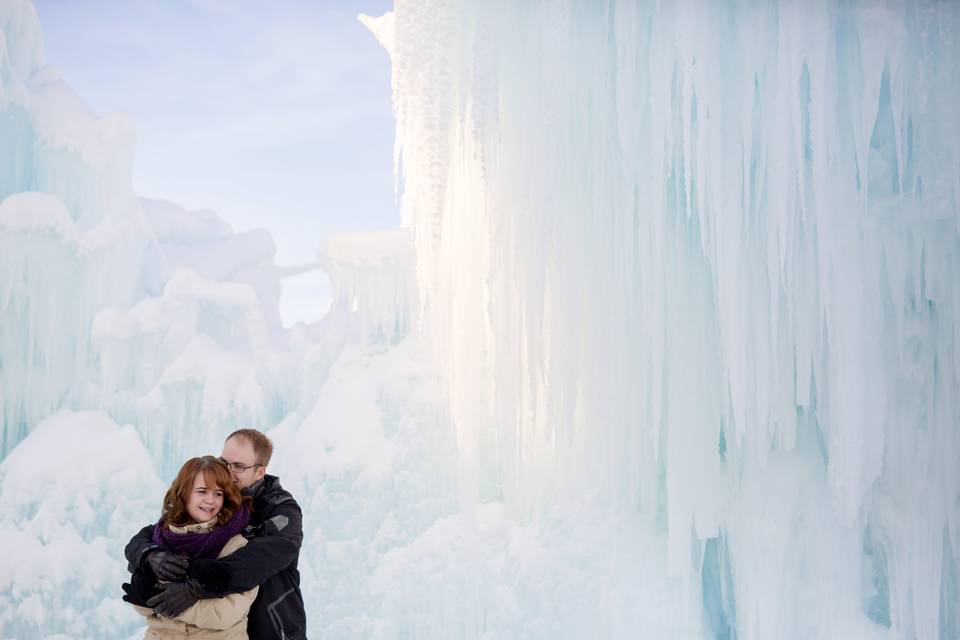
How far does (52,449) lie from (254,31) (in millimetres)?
2828

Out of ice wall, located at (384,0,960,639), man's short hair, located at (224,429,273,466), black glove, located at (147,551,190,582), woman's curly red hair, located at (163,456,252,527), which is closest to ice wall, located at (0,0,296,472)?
ice wall, located at (384,0,960,639)

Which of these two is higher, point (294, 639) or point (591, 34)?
point (591, 34)

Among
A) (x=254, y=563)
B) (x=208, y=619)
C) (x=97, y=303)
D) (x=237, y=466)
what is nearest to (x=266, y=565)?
(x=254, y=563)

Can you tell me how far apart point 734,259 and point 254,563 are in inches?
98.3

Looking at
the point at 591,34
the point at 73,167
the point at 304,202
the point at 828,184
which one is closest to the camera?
the point at 828,184

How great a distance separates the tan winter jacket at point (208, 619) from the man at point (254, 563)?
0.02m

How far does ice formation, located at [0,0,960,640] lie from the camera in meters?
3.19

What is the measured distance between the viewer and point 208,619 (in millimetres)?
1272

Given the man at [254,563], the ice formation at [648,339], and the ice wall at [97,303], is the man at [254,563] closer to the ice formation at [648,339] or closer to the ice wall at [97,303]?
the ice formation at [648,339]

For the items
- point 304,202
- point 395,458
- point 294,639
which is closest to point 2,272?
point 304,202

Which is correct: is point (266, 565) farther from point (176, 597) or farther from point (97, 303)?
point (97, 303)

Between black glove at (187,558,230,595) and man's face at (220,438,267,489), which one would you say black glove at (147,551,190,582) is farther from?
man's face at (220,438,267,489)

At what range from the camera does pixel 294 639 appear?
143 cm

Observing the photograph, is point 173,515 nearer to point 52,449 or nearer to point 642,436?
point 642,436
